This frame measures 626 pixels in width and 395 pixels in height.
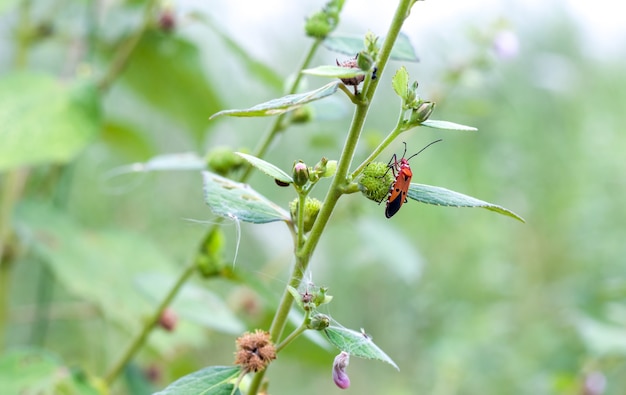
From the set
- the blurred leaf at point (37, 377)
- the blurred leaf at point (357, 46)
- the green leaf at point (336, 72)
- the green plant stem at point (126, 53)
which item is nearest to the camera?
the green leaf at point (336, 72)

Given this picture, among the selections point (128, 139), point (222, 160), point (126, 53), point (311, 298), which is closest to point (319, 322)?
point (311, 298)

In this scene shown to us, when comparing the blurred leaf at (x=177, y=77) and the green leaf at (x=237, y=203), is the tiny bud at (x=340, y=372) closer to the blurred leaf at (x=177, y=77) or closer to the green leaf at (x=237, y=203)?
the green leaf at (x=237, y=203)

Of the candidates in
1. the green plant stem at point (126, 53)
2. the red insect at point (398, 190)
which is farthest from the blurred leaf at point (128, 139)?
the red insect at point (398, 190)

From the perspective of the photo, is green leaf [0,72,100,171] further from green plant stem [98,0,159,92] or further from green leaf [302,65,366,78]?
green leaf [302,65,366,78]

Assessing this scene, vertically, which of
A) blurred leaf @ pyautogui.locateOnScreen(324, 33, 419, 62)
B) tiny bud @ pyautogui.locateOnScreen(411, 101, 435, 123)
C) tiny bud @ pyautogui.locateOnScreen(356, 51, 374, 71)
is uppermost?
tiny bud @ pyautogui.locateOnScreen(356, 51, 374, 71)

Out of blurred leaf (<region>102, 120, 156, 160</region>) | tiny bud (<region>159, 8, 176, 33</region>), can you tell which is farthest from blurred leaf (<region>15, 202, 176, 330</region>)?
tiny bud (<region>159, 8, 176, 33</region>)
